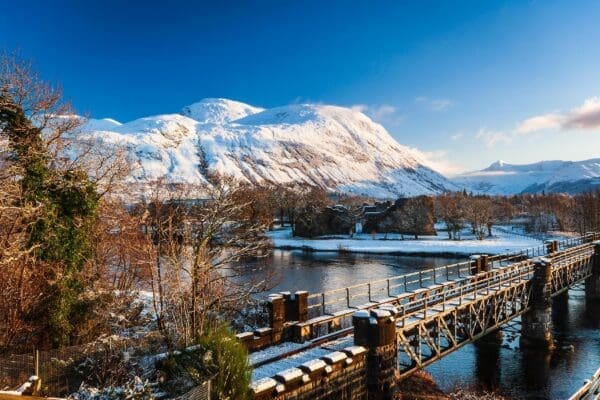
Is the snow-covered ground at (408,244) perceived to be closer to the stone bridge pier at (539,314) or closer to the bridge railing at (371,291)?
the bridge railing at (371,291)

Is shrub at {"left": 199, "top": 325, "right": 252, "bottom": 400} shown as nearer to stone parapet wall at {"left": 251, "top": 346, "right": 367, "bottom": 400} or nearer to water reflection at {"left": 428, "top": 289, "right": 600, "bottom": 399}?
stone parapet wall at {"left": 251, "top": 346, "right": 367, "bottom": 400}

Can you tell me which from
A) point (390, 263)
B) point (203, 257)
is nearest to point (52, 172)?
point (203, 257)

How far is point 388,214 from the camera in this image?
93.3 meters

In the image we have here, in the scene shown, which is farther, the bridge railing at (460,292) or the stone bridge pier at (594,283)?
the stone bridge pier at (594,283)

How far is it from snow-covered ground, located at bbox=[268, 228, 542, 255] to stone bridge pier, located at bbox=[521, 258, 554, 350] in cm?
4043

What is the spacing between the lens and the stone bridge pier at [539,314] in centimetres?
2586

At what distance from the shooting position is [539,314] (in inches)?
1032

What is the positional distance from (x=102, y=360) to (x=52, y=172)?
8.92 m

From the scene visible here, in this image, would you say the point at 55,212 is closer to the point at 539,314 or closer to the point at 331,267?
the point at 539,314

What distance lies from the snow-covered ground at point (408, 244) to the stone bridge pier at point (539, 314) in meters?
40.4

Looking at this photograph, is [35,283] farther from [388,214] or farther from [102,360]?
[388,214]

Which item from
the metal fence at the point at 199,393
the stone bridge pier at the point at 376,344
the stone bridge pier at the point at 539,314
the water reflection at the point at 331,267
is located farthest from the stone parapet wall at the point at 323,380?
the water reflection at the point at 331,267

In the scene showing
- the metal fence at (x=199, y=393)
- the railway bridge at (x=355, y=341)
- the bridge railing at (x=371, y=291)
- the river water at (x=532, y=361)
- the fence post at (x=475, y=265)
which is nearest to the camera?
the metal fence at (x=199, y=393)

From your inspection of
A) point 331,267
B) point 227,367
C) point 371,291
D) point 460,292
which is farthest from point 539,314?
point 331,267
